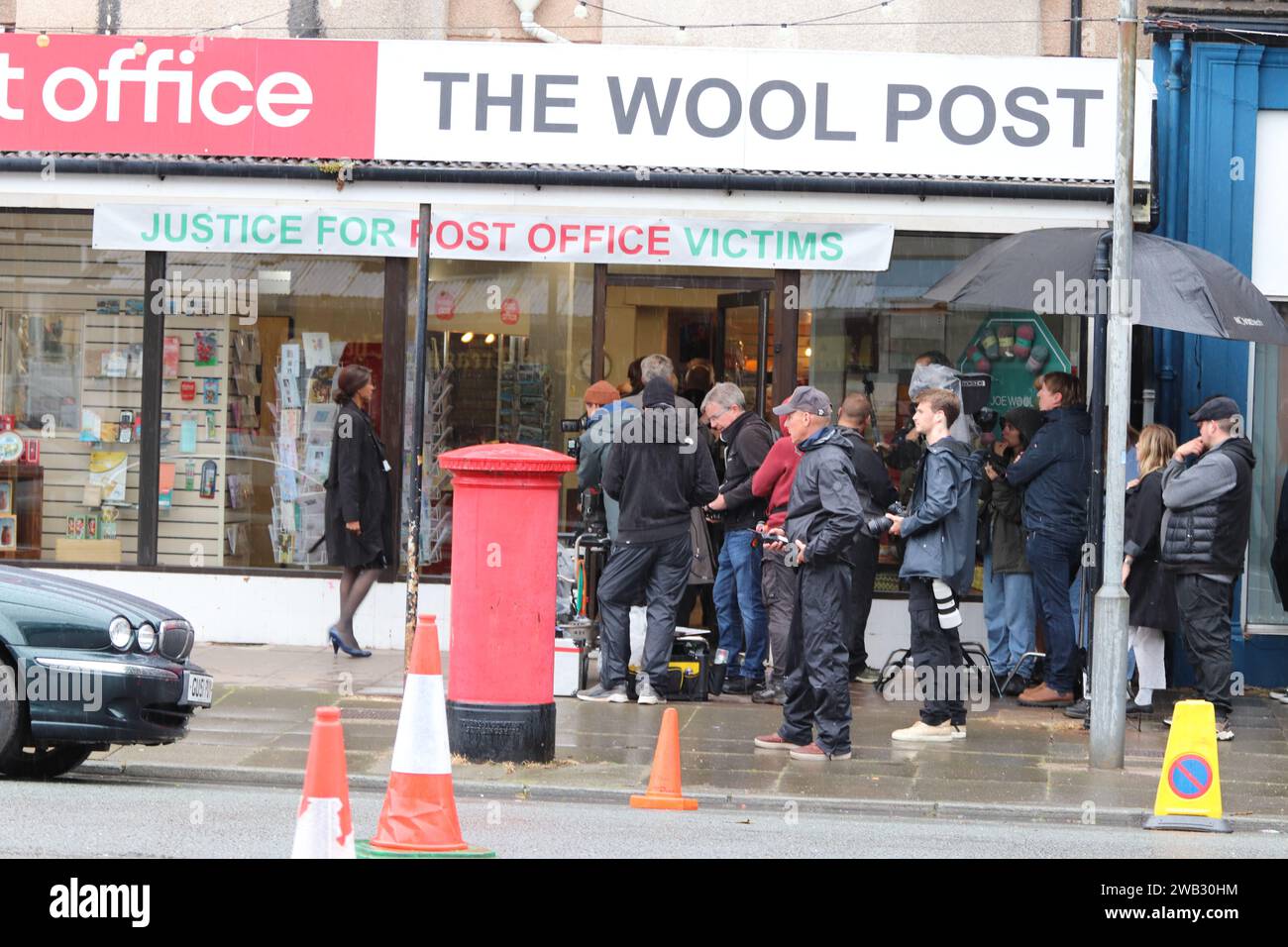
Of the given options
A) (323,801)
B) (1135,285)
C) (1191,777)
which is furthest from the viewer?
(1135,285)

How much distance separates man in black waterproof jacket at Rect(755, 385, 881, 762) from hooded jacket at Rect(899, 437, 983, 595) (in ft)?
2.01

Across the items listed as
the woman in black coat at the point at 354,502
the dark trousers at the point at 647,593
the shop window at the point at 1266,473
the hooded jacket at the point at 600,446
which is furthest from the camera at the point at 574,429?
the shop window at the point at 1266,473

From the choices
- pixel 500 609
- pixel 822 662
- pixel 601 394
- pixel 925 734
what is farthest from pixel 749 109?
pixel 500 609

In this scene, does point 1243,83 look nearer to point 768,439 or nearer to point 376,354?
point 768,439

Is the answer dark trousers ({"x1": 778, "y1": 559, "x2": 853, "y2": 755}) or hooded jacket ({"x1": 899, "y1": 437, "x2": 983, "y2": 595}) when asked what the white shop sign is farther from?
dark trousers ({"x1": 778, "y1": 559, "x2": 853, "y2": 755})

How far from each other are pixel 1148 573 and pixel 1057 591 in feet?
2.17

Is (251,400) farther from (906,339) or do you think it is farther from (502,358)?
(906,339)

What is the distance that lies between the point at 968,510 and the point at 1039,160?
366 centimetres

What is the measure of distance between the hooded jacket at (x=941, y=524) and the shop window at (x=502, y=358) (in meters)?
4.12

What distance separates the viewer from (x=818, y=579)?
9.92 meters

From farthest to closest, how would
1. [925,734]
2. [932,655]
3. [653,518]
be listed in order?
1. [653,518]
2. [925,734]
3. [932,655]

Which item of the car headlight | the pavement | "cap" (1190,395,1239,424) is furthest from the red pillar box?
"cap" (1190,395,1239,424)

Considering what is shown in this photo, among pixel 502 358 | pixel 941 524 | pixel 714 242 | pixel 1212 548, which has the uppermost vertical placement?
pixel 714 242

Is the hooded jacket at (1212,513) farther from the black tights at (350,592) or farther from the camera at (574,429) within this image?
the black tights at (350,592)
